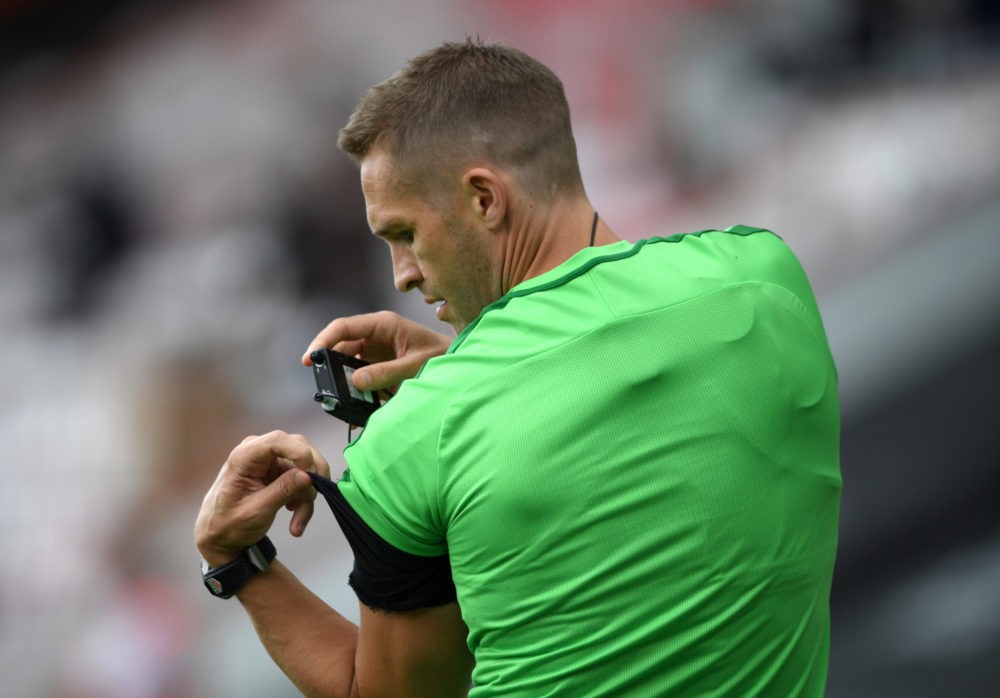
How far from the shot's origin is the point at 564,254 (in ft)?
5.95

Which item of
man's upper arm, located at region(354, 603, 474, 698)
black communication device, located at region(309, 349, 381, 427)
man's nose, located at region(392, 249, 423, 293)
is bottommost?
man's upper arm, located at region(354, 603, 474, 698)

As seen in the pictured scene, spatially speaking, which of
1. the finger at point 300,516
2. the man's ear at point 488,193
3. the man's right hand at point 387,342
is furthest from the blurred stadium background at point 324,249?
the finger at point 300,516

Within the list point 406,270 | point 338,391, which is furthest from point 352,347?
point 406,270

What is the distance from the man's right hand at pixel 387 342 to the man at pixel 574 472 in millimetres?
284

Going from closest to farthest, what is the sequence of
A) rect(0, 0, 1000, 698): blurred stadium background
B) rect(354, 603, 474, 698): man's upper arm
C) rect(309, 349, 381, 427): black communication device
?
1. rect(354, 603, 474, 698): man's upper arm
2. rect(309, 349, 381, 427): black communication device
3. rect(0, 0, 1000, 698): blurred stadium background

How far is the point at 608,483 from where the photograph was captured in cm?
156

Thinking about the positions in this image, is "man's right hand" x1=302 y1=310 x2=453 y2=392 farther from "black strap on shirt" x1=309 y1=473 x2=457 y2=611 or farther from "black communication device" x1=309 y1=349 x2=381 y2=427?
"black strap on shirt" x1=309 y1=473 x2=457 y2=611

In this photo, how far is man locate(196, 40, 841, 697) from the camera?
1.57m

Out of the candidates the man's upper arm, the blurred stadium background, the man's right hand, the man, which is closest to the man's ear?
the man

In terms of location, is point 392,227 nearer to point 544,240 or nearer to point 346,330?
point 544,240

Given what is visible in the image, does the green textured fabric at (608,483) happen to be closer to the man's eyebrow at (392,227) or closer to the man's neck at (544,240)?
the man's neck at (544,240)

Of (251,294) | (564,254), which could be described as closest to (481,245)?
(564,254)

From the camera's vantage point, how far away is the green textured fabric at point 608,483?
156 cm

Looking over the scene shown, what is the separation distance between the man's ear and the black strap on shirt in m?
0.46
